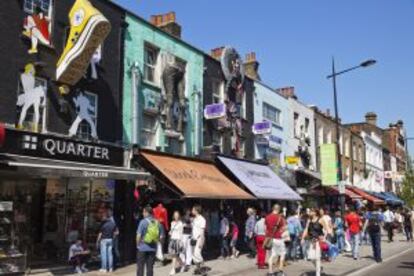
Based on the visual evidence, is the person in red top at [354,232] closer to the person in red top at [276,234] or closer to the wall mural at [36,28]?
the person in red top at [276,234]

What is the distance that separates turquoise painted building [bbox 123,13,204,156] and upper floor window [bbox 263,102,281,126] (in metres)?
6.94

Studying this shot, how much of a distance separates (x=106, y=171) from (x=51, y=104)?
2495 mm

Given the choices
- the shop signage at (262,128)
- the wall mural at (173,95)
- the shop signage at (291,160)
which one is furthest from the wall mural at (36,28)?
the shop signage at (291,160)

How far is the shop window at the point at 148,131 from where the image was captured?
19203mm

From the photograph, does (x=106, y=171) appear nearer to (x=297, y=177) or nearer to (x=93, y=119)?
(x=93, y=119)

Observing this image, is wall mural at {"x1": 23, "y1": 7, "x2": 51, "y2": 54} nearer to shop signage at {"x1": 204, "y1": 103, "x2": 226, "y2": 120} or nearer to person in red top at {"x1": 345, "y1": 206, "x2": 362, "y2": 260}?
shop signage at {"x1": 204, "y1": 103, "x2": 226, "y2": 120}

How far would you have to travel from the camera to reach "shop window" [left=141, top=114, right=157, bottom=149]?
1920 cm

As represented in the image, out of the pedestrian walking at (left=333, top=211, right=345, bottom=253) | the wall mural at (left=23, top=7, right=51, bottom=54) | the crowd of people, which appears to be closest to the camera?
the crowd of people

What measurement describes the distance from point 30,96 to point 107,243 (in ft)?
14.9

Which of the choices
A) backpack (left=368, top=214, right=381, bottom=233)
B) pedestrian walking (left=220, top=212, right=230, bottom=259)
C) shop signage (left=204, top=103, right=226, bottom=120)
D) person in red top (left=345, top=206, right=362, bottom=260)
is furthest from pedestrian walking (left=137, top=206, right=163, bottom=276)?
shop signage (left=204, top=103, right=226, bottom=120)

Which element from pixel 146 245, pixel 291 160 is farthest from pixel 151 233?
pixel 291 160

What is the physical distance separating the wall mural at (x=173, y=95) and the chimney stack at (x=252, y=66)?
9368 millimetres

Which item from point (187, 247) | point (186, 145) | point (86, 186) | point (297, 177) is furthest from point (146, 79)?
point (297, 177)

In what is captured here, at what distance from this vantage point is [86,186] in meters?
17.0
